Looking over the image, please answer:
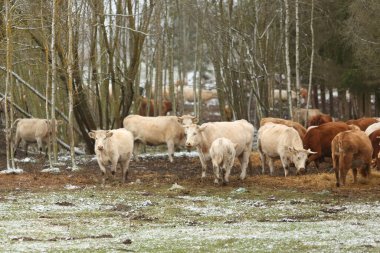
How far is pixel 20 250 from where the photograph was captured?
41.2 ft

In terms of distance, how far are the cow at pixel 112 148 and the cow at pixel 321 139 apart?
Answer: 19.5 ft

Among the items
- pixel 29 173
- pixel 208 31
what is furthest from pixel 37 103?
pixel 29 173

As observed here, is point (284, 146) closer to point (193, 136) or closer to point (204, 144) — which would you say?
point (204, 144)

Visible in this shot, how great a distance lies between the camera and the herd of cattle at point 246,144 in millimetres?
21266

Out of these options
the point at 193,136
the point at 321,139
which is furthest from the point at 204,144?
the point at 321,139

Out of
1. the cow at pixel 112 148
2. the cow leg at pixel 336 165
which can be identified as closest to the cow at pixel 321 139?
the cow leg at pixel 336 165

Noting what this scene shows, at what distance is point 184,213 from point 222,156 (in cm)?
471

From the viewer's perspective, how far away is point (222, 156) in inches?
861

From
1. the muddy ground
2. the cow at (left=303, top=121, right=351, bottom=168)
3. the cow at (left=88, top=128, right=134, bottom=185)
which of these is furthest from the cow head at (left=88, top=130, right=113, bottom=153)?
the cow at (left=303, top=121, right=351, bottom=168)

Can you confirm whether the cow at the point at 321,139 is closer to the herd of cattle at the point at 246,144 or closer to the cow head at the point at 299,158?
the herd of cattle at the point at 246,144

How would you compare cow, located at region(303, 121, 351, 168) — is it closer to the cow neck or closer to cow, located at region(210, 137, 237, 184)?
the cow neck

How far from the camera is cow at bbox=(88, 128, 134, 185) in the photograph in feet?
73.0

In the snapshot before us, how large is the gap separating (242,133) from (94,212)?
8067mm

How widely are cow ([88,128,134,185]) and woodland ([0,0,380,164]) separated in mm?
3206
